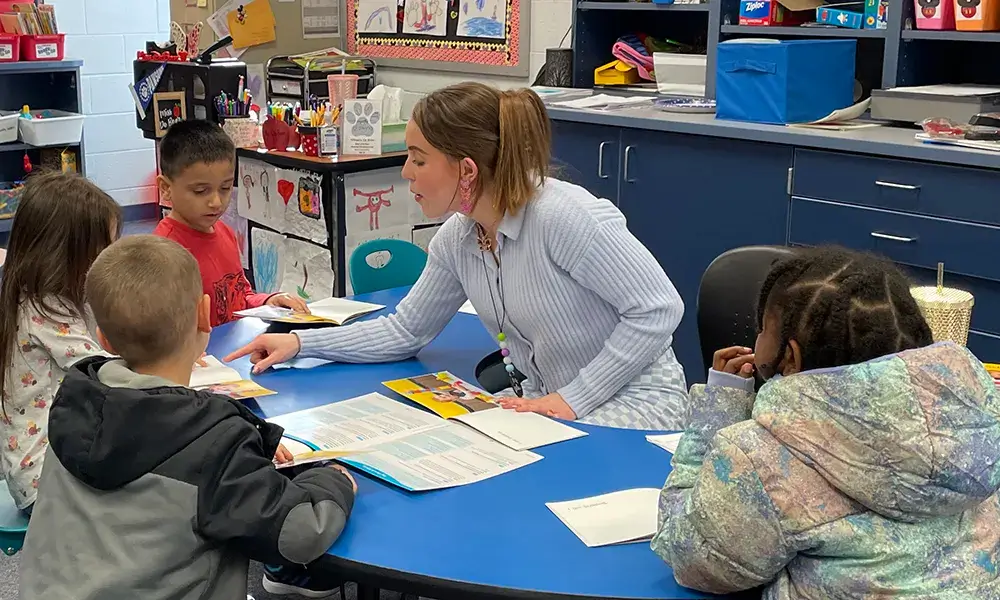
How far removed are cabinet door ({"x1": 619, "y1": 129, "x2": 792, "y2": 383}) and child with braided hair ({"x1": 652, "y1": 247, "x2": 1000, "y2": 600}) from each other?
6.61ft

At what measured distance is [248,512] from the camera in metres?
1.33

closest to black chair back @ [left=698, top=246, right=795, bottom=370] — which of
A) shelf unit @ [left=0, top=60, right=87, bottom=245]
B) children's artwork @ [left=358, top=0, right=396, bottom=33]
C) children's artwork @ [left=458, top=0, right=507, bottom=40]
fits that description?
children's artwork @ [left=458, top=0, right=507, bottom=40]

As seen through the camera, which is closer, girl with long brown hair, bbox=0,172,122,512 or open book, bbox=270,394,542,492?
open book, bbox=270,394,542,492

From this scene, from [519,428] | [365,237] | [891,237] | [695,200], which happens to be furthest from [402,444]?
[365,237]

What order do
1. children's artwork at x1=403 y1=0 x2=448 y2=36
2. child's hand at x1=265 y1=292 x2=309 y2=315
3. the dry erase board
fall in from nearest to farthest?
child's hand at x1=265 y1=292 x2=309 y2=315 < the dry erase board < children's artwork at x1=403 y1=0 x2=448 y2=36

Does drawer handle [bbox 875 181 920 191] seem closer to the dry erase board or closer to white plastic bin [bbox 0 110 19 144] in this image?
the dry erase board

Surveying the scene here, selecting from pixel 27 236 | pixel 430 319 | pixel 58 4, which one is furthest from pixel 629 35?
pixel 58 4

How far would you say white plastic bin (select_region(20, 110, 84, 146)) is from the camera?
18.7 feet

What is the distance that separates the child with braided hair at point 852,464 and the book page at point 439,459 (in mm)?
403

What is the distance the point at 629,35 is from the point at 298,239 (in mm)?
1496

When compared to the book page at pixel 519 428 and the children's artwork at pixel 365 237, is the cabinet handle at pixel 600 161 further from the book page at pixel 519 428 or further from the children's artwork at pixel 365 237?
the book page at pixel 519 428

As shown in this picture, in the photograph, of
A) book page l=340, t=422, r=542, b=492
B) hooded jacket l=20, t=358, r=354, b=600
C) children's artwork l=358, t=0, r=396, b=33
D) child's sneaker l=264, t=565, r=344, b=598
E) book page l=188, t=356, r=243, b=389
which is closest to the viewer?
hooded jacket l=20, t=358, r=354, b=600

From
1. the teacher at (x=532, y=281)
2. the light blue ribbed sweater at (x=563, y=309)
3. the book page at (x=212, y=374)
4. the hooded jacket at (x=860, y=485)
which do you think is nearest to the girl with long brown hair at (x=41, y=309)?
the book page at (x=212, y=374)

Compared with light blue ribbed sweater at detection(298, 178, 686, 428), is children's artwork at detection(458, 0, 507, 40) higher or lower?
higher
